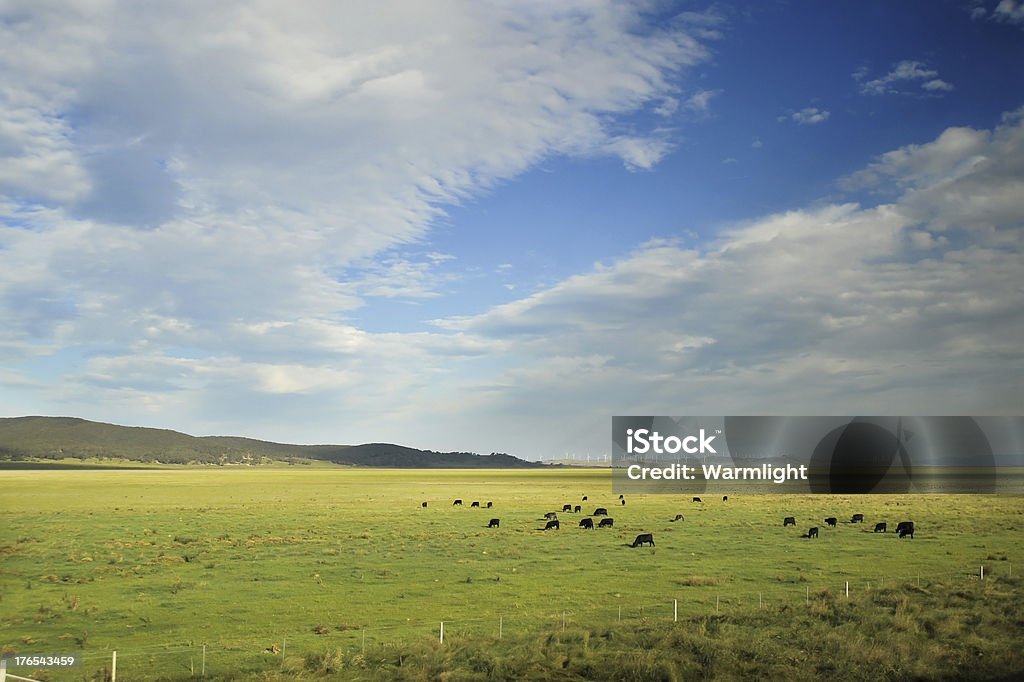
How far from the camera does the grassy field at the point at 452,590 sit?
22.9m

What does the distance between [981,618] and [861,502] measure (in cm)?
6626

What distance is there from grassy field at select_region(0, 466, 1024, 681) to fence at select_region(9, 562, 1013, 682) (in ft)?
0.37

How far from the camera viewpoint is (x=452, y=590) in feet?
107

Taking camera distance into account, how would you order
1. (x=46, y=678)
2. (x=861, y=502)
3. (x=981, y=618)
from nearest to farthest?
(x=46, y=678) → (x=981, y=618) → (x=861, y=502)

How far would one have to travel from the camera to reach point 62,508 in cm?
7525

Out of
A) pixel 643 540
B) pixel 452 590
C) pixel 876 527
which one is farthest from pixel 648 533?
pixel 452 590

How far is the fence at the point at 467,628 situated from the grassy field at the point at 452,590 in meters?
0.11

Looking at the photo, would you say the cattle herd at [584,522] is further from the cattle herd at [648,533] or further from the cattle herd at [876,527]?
the cattle herd at [876,527]

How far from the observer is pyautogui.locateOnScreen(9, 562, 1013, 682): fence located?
70.9 ft

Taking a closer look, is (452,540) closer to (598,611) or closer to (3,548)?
(598,611)

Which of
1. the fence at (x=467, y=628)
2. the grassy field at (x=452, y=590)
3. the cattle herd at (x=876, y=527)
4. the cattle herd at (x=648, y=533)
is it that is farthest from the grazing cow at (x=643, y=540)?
the fence at (x=467, y=628)

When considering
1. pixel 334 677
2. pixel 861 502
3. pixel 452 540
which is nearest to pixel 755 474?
pixel 861 502

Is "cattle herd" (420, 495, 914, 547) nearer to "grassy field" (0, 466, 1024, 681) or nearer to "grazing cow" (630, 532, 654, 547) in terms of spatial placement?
"grazing cow" (630, 532, 654, 547)

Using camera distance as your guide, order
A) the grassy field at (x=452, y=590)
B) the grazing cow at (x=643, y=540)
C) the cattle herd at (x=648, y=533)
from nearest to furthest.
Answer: the grassy field at (x=452, y=590) → the grazing cow at (x=643, y=540) → the cattle herd at (x=648, y=533)
